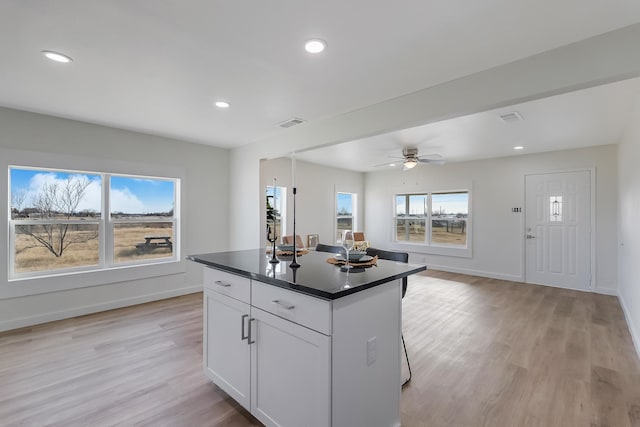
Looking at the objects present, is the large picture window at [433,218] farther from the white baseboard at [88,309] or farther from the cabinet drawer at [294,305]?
the cabinet drawer at [294,305]

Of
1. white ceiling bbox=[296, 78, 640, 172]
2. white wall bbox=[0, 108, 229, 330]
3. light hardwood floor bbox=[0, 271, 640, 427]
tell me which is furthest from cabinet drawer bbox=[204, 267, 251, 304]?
white ceiling bbox=[296, 78, 640, 172]

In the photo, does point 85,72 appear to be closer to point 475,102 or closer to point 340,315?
point 340,315

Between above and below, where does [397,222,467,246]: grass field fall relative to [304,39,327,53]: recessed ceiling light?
below

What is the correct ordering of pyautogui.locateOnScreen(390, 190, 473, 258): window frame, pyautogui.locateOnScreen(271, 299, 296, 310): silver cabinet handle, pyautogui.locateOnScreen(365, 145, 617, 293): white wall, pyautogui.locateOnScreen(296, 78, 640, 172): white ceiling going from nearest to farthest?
pyautogui.locateOnScreen(271, 299, 296, 310): silver cabinet handle < pyautogui.locateOnScreen(296, 78, 640, 172): white ceiling < pyautogui.locateOnScreen(365, 145, 617, 293): white wall < pyautogui.locateOnScreen(390, 190, 473, 258): window frame

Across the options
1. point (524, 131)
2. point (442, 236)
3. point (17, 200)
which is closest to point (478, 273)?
point (442, 236)

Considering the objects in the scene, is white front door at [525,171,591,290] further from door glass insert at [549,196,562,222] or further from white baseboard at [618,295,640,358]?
white baseboard at [618,295,640,358]

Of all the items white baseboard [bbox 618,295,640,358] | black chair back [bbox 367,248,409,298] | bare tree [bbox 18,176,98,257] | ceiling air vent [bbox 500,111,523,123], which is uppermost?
ceiling air vent [bbox 500,111,523,123]

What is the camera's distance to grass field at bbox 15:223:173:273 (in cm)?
350

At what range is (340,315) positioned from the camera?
144 cm

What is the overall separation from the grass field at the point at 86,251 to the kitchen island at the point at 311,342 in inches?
115

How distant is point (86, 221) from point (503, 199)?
7195mm

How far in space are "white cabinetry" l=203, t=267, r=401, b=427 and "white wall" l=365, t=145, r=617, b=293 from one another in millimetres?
5275

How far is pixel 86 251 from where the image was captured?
3.90 m

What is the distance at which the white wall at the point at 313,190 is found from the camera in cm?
611
